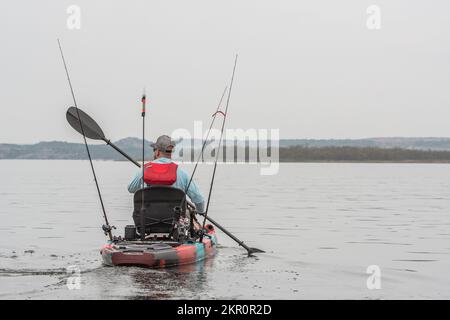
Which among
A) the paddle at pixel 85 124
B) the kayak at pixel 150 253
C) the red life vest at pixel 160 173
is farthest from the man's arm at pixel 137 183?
the paddle at pixel 85 124

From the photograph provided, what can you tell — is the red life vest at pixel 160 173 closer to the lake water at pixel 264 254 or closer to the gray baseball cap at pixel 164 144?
the gray baseball cap at pixel 164 144

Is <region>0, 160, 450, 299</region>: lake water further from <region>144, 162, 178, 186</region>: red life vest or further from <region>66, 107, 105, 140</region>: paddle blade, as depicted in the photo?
<region>66, 107, 105, 140</region>: paddle blade

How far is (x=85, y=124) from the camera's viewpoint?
1348 centimetres

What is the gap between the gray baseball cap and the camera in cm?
1192

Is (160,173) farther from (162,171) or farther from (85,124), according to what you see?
(85,124)

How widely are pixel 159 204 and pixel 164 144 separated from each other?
96 centimetres

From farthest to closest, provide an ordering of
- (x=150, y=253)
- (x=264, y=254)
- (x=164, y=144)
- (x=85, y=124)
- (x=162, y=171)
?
(x=264, y=254), (x=85, y=124), (x=164, y=144), (x=162, y=171), (x=150, y=253)

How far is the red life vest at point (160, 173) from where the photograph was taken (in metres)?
11.7

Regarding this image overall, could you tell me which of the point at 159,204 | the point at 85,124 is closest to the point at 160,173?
the point at 159,204

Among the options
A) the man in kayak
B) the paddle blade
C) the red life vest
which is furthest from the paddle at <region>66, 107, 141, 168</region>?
the red life vest

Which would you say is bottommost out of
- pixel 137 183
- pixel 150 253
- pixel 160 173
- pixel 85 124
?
pixel 150 253

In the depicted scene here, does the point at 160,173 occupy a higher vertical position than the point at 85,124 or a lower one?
lower

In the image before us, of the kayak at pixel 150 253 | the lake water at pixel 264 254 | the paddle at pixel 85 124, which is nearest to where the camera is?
the lake water at pixel 264 254

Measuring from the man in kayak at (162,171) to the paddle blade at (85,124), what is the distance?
1682mm
